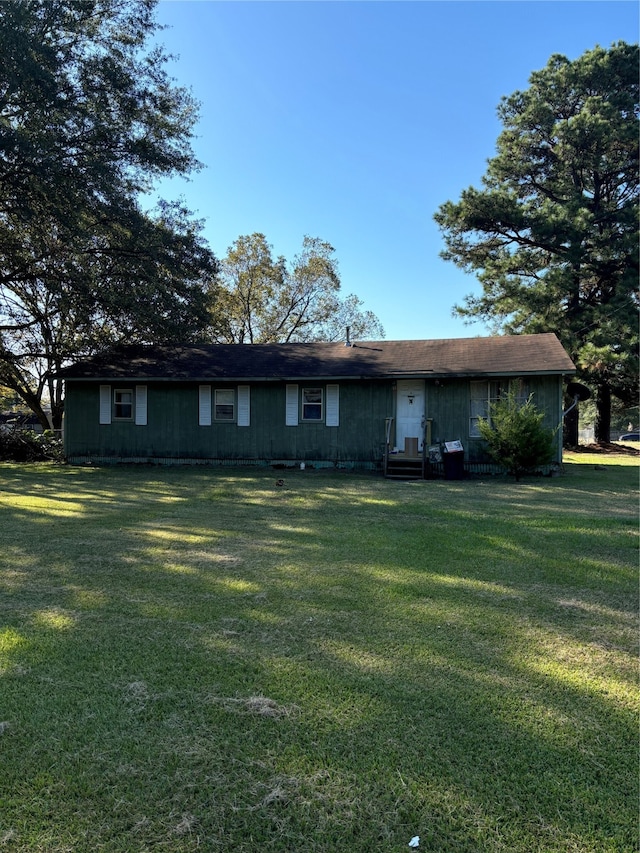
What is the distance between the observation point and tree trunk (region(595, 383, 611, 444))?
24281 millimetres

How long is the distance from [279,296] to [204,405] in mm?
16615

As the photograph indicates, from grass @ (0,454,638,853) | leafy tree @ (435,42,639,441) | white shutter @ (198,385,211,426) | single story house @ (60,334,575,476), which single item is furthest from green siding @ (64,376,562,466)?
leafy tree @ (435,42,639,441)

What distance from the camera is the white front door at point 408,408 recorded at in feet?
46.2

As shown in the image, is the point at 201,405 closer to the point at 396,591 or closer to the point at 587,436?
the point at 396,591

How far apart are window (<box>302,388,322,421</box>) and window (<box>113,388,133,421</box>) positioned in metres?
5.51

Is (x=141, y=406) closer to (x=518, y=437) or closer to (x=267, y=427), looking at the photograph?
(x=267, y=427)

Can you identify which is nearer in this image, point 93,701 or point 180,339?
point 93,701

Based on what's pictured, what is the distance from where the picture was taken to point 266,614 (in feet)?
12.3

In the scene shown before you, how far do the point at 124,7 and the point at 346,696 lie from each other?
18.1 m

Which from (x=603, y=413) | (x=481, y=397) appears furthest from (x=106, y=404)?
(x=603, y=413)

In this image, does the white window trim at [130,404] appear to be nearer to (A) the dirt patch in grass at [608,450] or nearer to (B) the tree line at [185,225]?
(B) the tree line at [185,225]

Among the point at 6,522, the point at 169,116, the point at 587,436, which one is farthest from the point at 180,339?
the point at 587,436

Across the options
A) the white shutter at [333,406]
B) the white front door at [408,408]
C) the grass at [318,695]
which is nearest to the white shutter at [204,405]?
the white shutter at [333,406]

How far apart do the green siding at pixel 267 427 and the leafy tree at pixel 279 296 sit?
13.5 metres
